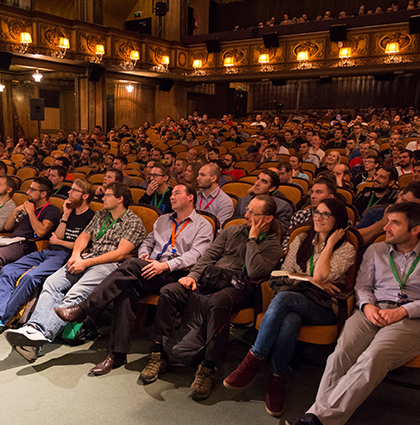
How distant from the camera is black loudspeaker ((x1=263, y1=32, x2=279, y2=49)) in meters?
12.8

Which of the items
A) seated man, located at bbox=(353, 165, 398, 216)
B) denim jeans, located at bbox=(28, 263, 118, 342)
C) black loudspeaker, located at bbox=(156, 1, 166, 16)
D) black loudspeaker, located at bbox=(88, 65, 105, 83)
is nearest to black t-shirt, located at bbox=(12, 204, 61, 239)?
denim jeans, located at bbox=(28, 263, 118, 342)

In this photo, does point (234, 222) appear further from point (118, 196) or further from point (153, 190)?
point (153, 190)

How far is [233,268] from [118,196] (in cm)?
99

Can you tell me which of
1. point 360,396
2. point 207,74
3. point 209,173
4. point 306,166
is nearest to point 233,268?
point 360,396

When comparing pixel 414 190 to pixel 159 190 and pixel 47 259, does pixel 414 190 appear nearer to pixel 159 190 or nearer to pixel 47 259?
pixel 159 190

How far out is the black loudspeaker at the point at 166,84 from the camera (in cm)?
1453

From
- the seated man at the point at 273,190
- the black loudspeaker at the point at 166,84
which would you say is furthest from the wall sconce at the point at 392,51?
the seated man at the point at 273,190

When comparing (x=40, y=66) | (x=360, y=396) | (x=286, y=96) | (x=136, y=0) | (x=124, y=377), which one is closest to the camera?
(x=360, y=396)

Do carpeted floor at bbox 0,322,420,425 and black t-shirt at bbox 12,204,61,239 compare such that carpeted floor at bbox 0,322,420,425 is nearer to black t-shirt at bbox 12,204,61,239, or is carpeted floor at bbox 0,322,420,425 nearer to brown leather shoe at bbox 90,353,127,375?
brown leather shoe at bbox 90,353,127,375

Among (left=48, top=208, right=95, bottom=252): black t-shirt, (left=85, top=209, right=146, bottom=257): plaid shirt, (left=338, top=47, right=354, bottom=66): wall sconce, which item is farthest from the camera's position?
(left=338, top=47, right=354, bottom=66): wall sconce

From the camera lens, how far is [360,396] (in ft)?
5.68

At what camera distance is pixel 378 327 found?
6.61ft

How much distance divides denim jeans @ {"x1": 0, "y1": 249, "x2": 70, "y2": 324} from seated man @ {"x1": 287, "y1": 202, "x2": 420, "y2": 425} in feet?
6.24

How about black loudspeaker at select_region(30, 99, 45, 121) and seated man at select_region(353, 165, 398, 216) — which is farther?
black loudspeaker at select_region(30, 99, 45, 121)
